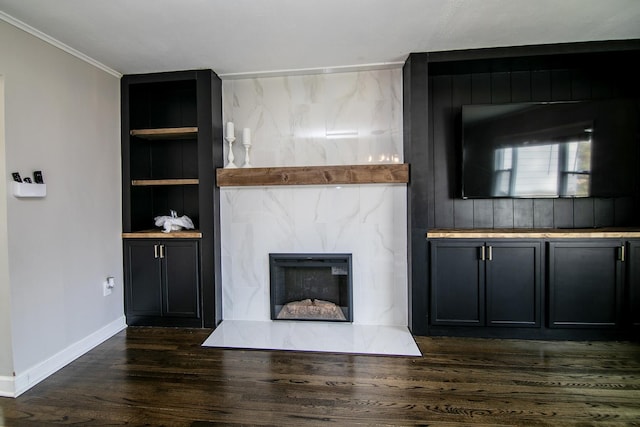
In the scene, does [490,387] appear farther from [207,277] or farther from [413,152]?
[207,277]

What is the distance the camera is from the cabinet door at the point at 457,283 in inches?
100.0

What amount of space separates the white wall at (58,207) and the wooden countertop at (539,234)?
289 centimetres

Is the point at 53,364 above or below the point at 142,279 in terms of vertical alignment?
below

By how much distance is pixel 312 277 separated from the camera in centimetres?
299

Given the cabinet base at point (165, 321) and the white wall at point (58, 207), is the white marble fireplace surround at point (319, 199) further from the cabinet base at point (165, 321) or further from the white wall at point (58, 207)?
the white wall at point (58, 207)

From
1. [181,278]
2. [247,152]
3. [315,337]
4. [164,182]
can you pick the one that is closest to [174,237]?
[181,278]

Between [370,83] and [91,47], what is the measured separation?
7.67ft

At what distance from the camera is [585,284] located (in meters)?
2.44

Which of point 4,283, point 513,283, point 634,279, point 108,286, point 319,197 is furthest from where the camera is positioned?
point 319,197

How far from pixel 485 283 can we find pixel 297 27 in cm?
251

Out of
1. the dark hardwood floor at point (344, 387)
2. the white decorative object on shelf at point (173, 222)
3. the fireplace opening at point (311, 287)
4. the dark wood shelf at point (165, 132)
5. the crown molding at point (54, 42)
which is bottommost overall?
the dark hardwood floor at point (344, 387)

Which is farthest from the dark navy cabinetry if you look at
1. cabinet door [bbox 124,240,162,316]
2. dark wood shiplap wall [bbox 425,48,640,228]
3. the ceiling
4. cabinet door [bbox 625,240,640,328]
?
cabinet door [bbox 124,240,162,316]

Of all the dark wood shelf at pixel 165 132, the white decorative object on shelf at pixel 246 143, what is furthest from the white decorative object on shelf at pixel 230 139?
the dark wood shelf at pixel 165 132

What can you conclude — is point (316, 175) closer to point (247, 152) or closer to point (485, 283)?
point (247, 152)
